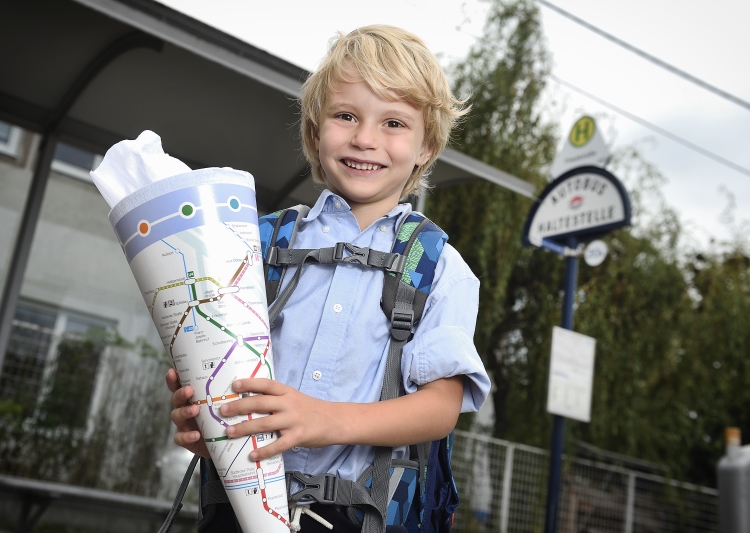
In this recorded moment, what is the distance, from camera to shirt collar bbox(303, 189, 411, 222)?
1.45 m

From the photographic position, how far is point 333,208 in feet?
4.81

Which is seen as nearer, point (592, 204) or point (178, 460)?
point (592, 204)

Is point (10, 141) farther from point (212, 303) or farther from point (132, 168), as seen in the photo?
point (212, 303)

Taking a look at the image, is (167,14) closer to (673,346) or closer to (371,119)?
(371,119)

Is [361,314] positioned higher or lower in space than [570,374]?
lower

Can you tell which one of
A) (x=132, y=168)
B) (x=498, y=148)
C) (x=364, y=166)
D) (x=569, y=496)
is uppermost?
(x=498, y=148)

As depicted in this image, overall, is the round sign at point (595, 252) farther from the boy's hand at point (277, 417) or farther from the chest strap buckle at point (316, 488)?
the boy's hand at point (277, 417)

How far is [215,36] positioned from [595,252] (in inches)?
122

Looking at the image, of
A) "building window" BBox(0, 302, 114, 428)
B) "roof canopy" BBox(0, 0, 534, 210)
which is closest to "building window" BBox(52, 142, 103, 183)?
"roof canopy" BBox(0, 0, 534, 210)

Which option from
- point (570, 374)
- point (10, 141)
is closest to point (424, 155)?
point (570, 374)

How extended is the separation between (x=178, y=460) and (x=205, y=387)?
14.9ft

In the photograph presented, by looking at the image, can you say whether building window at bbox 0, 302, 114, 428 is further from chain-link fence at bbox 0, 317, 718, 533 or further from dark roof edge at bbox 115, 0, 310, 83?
dark roof edge at bbox 115, 0, 310, 83

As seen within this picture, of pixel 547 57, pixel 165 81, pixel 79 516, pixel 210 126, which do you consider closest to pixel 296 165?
pixel 210 126

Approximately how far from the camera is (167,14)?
2.96 metres
